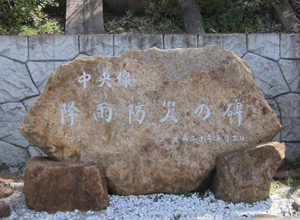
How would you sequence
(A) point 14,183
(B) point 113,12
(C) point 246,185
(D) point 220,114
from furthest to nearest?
(B) point 113,12, (A) point 14,183, (D) point 220,114, (C) point 246,185

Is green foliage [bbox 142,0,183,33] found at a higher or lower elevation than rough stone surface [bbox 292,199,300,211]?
higher

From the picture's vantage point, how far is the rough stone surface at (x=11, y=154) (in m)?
5.28

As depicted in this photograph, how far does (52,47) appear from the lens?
5297 mm

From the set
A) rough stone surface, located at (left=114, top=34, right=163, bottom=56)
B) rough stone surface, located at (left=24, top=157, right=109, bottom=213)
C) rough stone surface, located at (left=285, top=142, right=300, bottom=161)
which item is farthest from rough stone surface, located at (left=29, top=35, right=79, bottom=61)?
rough stone surface, located at (left=285, top=142, right=300, bottom=161)

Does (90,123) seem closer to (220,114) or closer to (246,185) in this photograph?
(220,114)

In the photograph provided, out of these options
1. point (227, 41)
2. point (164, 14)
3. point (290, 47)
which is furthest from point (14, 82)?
point (290, 47)

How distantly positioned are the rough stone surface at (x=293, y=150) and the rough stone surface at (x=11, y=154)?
12.3 feet

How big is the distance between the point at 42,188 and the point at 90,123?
0.78 meters

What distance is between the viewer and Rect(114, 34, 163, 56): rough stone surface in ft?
17.6

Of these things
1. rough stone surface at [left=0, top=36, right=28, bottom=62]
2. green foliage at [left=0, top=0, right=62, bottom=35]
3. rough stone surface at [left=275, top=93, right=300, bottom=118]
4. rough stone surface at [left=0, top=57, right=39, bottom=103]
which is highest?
green foliage at [left=0, top=0, right=62, bottom=35]

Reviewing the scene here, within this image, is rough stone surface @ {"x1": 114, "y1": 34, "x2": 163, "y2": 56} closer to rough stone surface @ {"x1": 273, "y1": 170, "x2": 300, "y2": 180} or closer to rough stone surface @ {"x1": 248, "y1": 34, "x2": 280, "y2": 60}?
rough stone surface @ {"x1": 248, "y1": 34, "x2": 280, "y2": 60}

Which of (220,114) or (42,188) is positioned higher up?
(220,114)

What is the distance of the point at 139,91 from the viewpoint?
3955 millimetres

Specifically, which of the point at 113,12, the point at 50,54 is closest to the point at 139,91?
the point at 50,54
